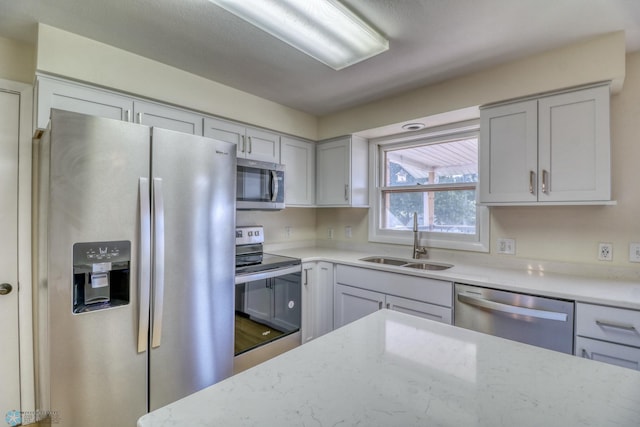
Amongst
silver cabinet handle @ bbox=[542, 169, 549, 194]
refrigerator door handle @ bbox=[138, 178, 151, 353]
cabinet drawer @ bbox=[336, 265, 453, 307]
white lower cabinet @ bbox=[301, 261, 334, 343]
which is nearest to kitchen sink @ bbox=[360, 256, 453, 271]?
cabinet drawer @ bbox=[336, 265, 453, 307]

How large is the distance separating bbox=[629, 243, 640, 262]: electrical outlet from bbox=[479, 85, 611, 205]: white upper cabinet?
42cm

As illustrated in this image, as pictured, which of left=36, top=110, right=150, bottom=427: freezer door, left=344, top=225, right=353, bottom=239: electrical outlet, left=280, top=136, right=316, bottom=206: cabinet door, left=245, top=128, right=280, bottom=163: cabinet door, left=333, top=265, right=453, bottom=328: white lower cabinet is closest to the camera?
left=36, top=110, right=150, bottom=427: freezer door

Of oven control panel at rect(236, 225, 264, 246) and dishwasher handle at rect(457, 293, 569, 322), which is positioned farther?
oven control panel at rect(236, 225, 264, 246)

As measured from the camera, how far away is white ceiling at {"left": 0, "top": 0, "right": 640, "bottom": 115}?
4.91 ft

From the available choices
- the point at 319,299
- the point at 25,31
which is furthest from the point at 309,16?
the point at 319,299

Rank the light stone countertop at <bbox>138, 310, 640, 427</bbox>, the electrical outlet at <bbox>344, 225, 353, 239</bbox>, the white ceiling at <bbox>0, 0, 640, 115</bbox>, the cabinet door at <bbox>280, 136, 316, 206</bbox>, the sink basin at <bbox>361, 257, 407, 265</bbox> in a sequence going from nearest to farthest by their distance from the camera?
the light stone countertop at <bbox>138, 310, 640, 427</bbox>
the white ceiling at <bbox>0, 0, 640, 115</bbox>
the sink basin at <bbox>361, 257, 407, 265</bbox>
the cabinet door at <bbox>280, 136, 316, 206</bbox>
the electrical outlet at <bbox>344, 225, 353, 239</bbox>

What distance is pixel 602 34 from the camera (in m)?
1.69

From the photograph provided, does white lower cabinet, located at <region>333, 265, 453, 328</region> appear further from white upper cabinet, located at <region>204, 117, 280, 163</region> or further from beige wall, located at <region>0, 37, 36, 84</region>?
beige wall, located at <region>0, 37, 36, 84</region>

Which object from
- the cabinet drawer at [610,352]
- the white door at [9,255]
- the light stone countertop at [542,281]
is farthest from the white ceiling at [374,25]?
the cabinet drawer at [610,352]

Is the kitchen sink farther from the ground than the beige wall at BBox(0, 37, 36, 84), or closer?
closer

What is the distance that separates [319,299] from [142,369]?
1488mm

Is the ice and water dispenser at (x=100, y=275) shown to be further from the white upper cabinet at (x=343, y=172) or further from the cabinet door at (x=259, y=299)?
the white upper cabinet at (x=343, y=172)

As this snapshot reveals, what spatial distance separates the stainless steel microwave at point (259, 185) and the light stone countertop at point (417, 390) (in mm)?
1693

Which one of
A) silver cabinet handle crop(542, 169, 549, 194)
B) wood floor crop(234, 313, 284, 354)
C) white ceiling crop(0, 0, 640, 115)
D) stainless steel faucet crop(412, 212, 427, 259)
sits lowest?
wood floor crop(234, 313, 284, 354)
